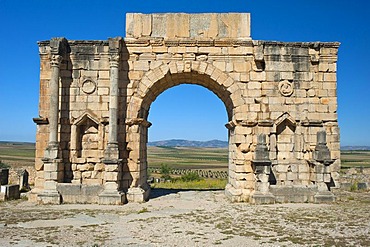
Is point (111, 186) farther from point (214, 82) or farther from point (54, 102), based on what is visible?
point (214, 82)

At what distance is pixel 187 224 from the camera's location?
795 centimetres

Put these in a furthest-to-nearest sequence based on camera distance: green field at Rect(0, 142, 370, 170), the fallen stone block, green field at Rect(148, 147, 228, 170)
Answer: green field at Rect(148, 147, 228, 170)
green field at Rect(0, 142, 370, 170)
the fallen stone block

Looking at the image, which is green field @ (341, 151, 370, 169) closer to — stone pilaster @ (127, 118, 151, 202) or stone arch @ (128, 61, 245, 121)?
stone arch @ (128, 61, 245, 121)

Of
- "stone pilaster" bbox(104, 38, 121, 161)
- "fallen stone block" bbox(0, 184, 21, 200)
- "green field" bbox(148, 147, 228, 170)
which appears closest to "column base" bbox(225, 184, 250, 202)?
"stone pilaster" bbox(104, 38, 121, 161)

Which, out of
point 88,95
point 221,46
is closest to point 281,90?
point 221,46

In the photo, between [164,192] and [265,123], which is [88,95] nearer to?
[164,192]

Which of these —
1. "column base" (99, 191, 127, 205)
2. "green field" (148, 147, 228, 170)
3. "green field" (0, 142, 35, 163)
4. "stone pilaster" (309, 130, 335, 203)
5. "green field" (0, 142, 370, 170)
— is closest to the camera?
"column base" (99, 191, 127, 205)

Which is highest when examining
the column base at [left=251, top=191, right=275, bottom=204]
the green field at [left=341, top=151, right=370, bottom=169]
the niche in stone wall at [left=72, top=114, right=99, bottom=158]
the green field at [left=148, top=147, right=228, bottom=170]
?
the niche in stone wall at [left=72, top=114, right=99, bottom=158]

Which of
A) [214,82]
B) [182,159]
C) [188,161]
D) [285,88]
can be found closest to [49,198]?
[214,82]

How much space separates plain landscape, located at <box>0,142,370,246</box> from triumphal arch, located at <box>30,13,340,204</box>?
1.40 metres

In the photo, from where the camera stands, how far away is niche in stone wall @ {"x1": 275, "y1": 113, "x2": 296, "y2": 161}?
11.6 meters

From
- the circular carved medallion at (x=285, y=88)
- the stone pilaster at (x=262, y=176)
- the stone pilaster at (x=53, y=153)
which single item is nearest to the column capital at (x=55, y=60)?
the stone pilaster at (x=53, y=153)

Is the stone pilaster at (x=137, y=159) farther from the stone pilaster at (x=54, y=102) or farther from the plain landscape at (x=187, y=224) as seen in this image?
the stone pilaster at (x=54, y=102)

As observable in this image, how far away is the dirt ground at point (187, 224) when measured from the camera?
6.45 metres
